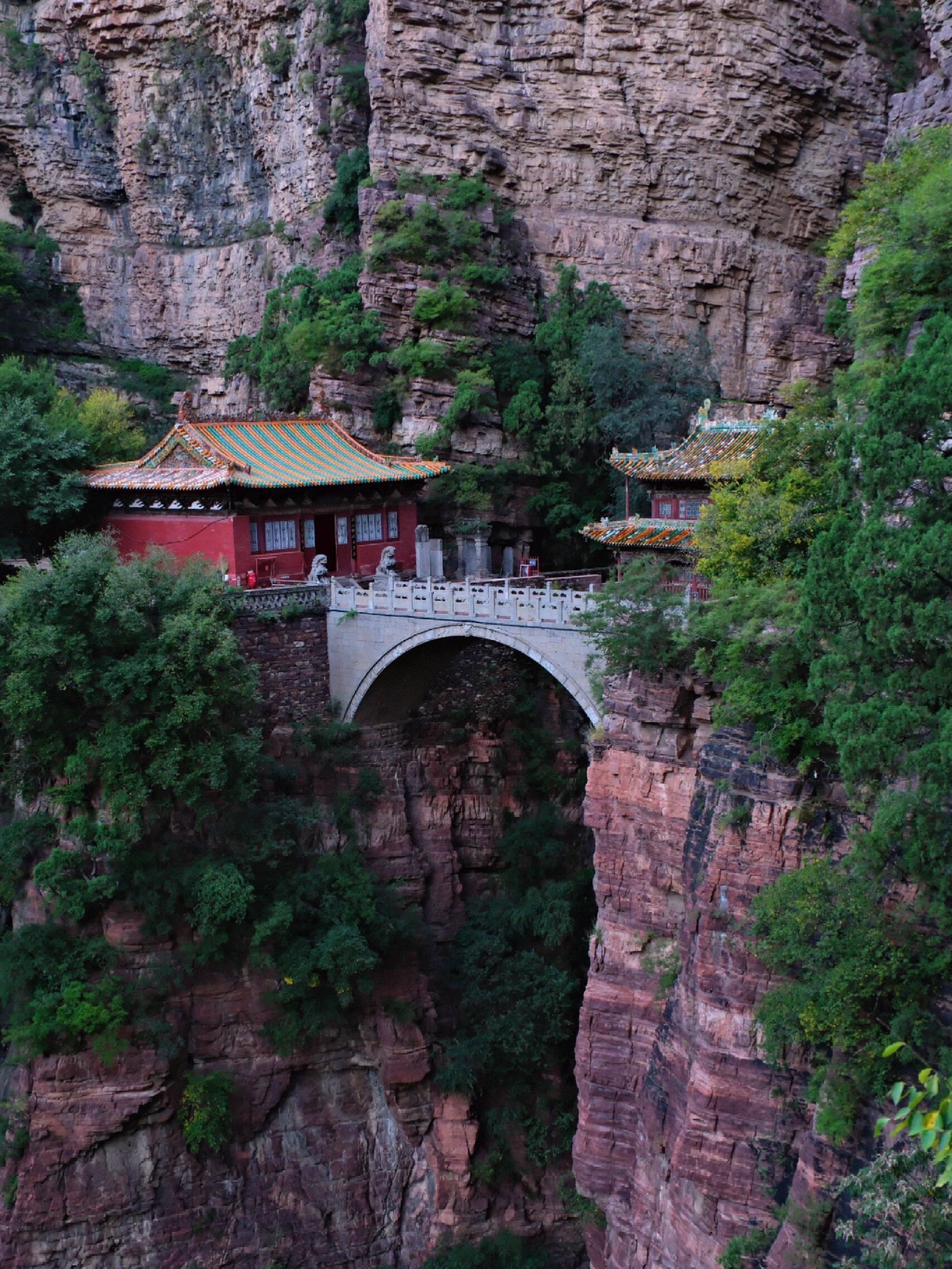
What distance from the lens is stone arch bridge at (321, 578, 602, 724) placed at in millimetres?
23859

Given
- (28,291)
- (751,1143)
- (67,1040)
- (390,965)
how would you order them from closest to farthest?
1. (751,1143)
2. (67,1040)
3. (390,965)
4. (28,291)

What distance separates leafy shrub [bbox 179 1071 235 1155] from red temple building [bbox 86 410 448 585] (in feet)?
33.1

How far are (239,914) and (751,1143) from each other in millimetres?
10743

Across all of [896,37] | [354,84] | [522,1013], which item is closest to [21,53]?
[354,84]

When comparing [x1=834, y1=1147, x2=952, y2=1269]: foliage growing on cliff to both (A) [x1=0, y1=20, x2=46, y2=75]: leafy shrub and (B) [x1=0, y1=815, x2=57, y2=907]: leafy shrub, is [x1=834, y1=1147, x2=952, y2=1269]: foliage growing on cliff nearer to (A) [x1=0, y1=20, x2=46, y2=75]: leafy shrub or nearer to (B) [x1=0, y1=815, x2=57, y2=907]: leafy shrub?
(B) [x1=0, y1=815, x2=57, y2=907]: leafy shrub

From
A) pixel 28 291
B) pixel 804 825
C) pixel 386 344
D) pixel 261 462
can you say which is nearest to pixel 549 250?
pixel 386 344

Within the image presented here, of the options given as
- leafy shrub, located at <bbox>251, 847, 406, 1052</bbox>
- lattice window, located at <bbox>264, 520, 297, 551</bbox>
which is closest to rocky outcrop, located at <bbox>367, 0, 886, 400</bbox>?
lattice window, located at <bbox>264, 520, 297, 551</bbox>

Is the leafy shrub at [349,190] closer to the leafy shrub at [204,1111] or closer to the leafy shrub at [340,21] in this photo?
the leafy shrub at [340,21]

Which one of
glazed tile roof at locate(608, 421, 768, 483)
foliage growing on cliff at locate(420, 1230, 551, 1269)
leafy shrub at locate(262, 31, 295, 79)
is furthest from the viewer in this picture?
leafy shrub at locate(262, 31, 295, 79)

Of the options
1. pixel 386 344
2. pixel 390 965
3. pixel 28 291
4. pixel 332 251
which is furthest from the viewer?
pixel 28 291

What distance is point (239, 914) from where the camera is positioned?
→ 79.0 ft

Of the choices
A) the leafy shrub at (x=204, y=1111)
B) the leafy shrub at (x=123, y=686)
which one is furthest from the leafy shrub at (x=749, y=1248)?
the leafy shrub at (x=123, y=686)

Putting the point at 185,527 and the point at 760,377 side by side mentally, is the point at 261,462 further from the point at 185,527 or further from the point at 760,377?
the point at 760,377

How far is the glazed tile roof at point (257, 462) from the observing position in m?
27.8
